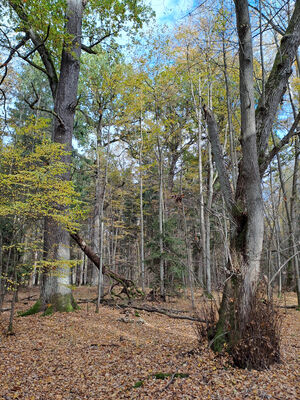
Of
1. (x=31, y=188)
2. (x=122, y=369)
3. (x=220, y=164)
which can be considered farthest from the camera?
(x=31, y=188)

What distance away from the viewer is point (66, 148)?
6.90 metres

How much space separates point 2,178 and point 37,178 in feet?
2.15

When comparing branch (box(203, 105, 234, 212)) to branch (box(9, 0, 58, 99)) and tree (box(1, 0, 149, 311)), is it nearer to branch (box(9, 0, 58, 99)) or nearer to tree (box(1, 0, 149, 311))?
tree (box(1, 0, 149, 311))

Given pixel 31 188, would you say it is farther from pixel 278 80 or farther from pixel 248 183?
pixel 278 80

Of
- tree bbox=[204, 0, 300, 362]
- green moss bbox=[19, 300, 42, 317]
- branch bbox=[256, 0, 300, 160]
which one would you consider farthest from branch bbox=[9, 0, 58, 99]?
green moss bbox=[19, 300, 42, 317]

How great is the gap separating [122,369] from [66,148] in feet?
18.2

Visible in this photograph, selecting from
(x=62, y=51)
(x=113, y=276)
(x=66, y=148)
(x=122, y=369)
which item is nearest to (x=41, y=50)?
(x=62, y=51)

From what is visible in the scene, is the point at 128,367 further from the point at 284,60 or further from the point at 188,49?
the point at 188,49

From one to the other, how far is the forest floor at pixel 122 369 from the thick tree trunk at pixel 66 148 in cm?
112

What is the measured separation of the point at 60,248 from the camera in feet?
21.9

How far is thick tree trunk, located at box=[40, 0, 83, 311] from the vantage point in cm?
650

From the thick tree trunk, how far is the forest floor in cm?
112

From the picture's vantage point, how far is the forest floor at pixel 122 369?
8.89ft

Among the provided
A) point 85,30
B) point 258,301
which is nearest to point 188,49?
point 85,30
